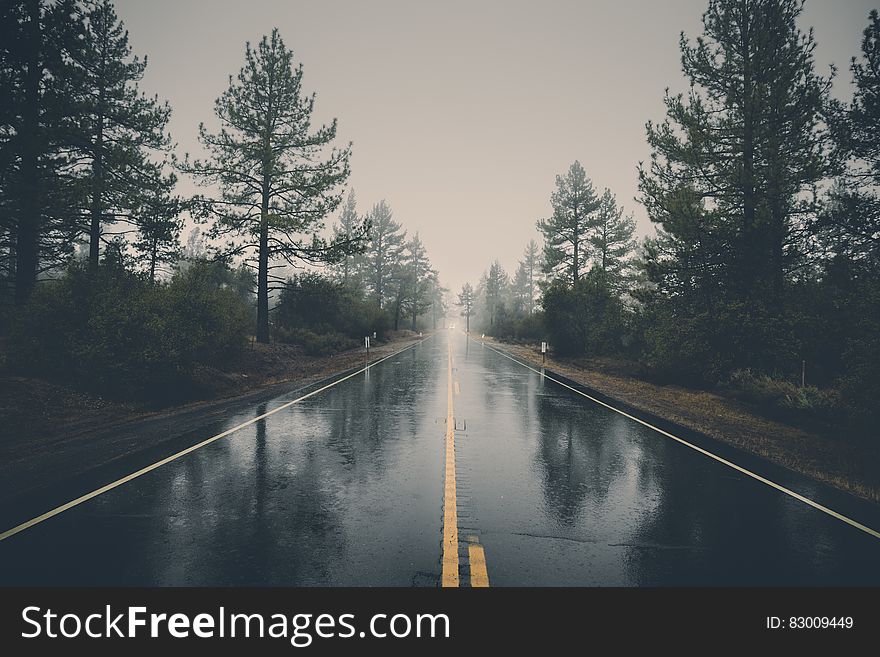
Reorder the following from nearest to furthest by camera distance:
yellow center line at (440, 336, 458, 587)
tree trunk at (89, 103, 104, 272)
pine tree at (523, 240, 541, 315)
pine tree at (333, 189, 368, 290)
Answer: yellow center line at (440, 336, 458, 587), tree trunk at (89, 103, 104, 272), pine tree at (333, 189, 368, 290), pine tree at (523, 240, 541, 315)

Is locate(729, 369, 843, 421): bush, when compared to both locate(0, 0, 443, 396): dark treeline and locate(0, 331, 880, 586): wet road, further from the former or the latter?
locate(0, 0, 443, 396): dark treeline

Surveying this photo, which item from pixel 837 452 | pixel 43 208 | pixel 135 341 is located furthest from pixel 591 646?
pixel 43 208

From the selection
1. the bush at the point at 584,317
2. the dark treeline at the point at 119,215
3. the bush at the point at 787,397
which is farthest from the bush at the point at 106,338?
the bush at the point at 584,317

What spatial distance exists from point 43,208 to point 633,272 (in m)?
46.2

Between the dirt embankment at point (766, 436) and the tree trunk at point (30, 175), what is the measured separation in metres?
20.6

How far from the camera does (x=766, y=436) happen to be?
34.6 feet

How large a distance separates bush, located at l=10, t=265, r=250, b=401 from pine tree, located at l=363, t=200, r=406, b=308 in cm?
4888

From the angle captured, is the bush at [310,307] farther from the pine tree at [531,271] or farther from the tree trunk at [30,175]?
the pine tree at [531,271]

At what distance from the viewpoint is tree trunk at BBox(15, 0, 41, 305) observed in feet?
48.8

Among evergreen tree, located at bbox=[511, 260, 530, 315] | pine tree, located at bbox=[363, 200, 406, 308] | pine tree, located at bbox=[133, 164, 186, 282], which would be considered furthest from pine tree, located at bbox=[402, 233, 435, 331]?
pine tree, located at bbox=[133, 164, 186, 282]

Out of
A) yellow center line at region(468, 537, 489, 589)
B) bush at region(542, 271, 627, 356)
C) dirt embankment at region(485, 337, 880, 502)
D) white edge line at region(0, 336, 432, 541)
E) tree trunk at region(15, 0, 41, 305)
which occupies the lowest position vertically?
dirt embankment at region(485, 337, 880, 502)

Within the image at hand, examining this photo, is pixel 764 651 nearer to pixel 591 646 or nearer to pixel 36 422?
pixel 591 646

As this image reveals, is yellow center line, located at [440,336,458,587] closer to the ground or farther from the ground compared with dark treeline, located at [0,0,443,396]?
closer to the ground

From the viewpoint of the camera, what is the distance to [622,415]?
12.2 meters
